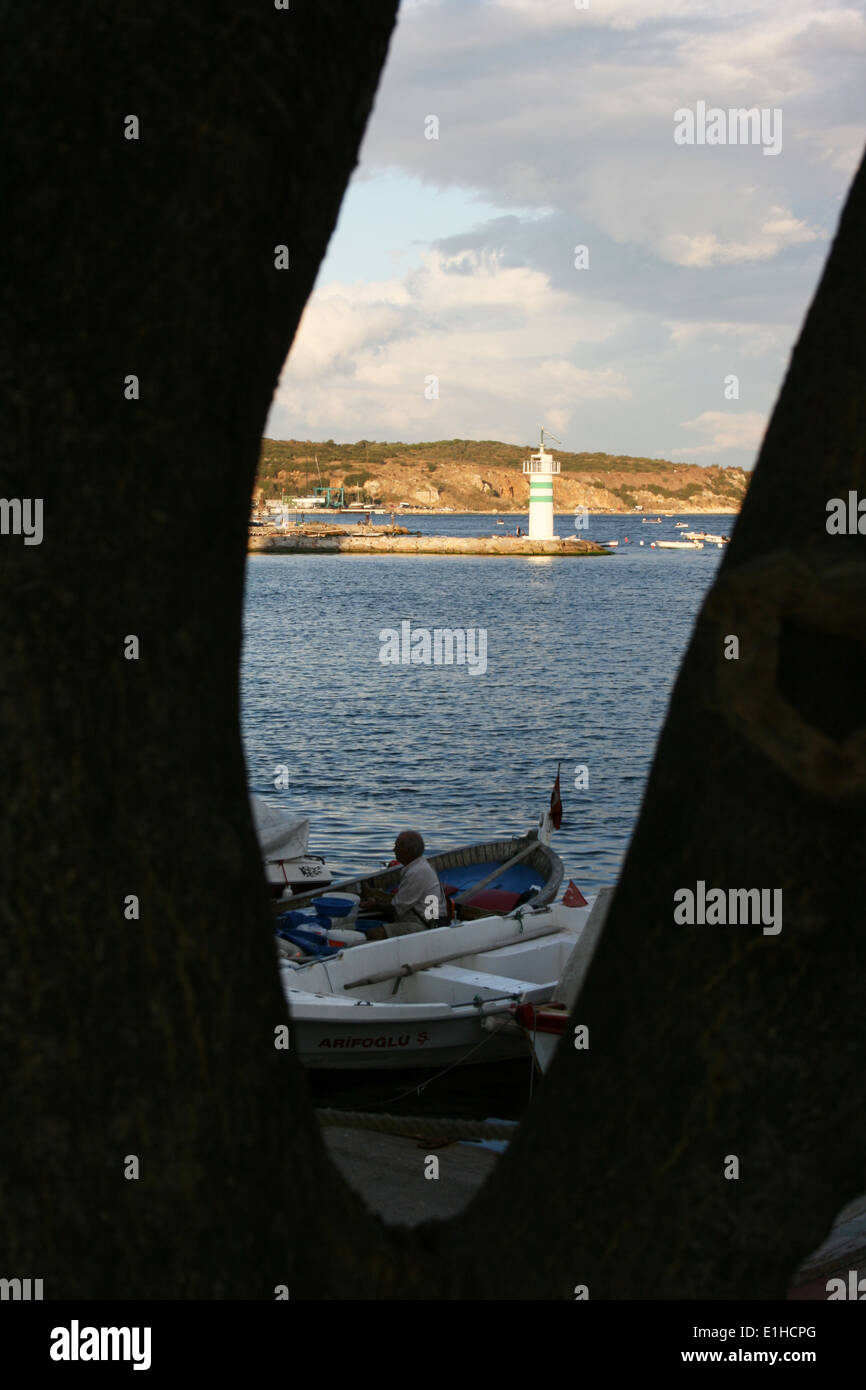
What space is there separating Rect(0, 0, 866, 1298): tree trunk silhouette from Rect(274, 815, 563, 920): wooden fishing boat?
1275cm

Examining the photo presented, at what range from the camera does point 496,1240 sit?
251 centimetres

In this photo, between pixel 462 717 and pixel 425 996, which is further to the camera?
pixel 462 717

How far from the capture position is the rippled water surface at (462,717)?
1282 inches

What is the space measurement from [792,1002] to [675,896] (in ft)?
0.87

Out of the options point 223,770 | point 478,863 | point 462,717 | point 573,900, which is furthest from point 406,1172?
point 462,717

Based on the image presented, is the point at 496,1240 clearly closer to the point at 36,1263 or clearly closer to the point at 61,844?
the point at 36,1263

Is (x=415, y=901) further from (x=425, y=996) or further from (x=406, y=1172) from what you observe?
(x=406, y=1172)

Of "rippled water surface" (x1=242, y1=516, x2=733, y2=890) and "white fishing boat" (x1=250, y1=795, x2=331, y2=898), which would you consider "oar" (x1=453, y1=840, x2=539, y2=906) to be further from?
"rippled water surface" (x1=242, y1=516, x2=733, y2=890)

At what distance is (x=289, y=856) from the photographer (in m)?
19.7

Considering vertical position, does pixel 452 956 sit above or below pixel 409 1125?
below

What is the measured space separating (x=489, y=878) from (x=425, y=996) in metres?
3.39

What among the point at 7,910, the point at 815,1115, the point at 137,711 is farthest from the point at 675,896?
the point at 7,910

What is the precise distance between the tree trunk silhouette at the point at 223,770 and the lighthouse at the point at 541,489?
414ft

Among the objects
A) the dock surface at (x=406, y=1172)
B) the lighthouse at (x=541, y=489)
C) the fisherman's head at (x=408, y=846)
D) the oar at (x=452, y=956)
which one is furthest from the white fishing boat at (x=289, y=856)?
the lighthouse at (x=541, y=489)
